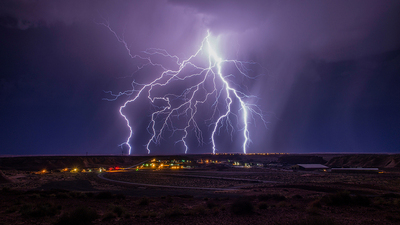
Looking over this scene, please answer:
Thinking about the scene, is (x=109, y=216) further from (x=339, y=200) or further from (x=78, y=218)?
(x=339, y=200)

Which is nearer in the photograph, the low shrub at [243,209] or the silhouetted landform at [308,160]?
the low shrub at [243,209]

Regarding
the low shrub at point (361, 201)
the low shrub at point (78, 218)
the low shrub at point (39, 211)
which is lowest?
the low shrub at point (361, 201)

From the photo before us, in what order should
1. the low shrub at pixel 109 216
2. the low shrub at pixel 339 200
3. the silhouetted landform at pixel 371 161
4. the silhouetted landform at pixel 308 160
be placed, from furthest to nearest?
the silhouetted landform at pixel 308 160 < the silhouetted landform at pixel 371 161 < the low shrub at pixel 339 200 < the low shrub at pixel 109 216

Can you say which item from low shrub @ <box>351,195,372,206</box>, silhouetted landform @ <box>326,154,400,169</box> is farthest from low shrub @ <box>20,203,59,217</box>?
silhouetted landform @ <box>326,154,400,169</box>

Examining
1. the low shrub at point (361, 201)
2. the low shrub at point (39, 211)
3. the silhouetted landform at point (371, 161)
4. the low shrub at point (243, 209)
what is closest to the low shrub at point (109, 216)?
the low shrub at point (39, 211)

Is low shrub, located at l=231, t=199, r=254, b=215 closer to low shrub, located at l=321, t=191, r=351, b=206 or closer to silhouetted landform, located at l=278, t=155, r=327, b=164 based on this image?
low shrub, located at l=321, t=191, r=351, b=206

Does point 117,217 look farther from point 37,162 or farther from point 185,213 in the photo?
point 37,162

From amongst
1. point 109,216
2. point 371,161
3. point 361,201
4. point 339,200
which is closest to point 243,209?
point 339,200

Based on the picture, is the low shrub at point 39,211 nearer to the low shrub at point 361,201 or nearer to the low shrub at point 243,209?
the low shrub at point 243,209

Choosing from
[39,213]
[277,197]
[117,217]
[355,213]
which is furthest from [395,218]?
[39,213]

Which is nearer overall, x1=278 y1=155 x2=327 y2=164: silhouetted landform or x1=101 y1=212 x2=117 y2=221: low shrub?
x1=101 y1=212 x2=117 y2=221: low shrub

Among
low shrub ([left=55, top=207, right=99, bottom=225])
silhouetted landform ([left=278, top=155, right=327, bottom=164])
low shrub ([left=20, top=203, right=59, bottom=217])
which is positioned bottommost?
silhouetted landform ([left=278, top=155, right=327, bottom=164])

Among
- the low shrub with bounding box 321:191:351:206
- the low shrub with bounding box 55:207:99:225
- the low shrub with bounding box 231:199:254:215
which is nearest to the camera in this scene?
the low shrub with bounding box 55:207:99:225
